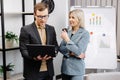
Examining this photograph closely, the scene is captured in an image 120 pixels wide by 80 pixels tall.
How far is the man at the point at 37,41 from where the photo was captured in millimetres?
2129

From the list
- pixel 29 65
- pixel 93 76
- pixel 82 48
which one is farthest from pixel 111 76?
pixel 29 65

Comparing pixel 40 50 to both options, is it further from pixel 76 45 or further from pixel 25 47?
pixel 76 45

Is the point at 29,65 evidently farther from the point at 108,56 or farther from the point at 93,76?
the point at 108,56

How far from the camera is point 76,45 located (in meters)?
2.40

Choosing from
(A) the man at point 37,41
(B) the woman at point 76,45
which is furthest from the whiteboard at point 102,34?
(A) the man at point 37,41

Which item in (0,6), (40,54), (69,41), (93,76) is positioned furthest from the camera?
(0,6)

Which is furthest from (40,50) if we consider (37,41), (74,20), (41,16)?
(74,20)

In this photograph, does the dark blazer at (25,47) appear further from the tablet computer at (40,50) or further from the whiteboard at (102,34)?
the whiteboard at (102,34)

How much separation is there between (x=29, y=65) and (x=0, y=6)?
1142mm

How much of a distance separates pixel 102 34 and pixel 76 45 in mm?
1141

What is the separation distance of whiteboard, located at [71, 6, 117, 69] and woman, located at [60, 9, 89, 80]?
0.99 m

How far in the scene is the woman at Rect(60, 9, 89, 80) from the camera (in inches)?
95.2

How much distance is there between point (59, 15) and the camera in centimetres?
412

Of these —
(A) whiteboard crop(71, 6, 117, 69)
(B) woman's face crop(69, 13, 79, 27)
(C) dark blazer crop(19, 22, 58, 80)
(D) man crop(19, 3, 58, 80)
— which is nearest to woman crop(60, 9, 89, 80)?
(B) woman's face crop(69, 13, 79, 27)
